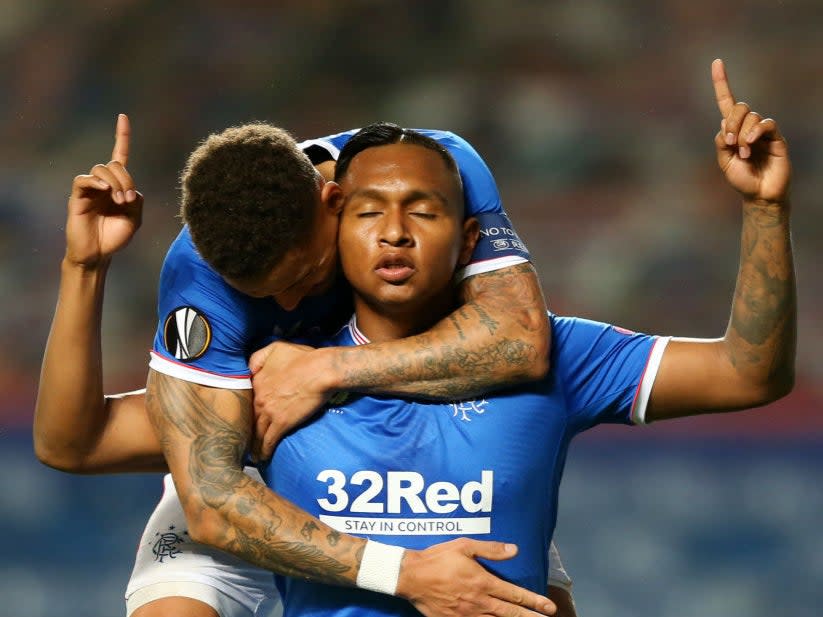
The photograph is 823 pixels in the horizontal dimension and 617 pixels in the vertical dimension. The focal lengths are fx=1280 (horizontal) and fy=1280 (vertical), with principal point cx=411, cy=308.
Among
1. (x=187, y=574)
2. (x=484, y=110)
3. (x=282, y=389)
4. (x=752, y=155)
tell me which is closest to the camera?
(x=752, y=155)

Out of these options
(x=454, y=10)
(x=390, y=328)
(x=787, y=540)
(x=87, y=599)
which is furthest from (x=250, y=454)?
(x=454, y=10)

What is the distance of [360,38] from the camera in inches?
329

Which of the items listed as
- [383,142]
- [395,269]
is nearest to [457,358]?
[395,269]

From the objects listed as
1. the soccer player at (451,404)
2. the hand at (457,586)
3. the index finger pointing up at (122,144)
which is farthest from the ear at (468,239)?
the index finger pointing up at (122,144)

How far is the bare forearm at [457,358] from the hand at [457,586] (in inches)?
13.0

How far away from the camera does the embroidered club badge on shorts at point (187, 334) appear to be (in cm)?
271

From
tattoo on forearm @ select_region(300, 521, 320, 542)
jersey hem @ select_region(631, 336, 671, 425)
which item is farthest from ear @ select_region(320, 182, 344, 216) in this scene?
jersey hem @ select_region(631, 336, 671, 425)

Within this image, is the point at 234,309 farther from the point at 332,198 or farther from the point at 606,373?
the point at 606,373

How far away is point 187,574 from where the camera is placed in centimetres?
327

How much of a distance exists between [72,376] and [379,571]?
846 millimetres

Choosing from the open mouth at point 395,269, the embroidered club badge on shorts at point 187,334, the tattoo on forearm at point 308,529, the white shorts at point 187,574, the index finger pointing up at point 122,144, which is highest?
the index finger pointing up at point 122,144

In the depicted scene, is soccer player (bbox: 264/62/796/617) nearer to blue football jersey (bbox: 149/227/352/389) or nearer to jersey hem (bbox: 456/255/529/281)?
jersey hem (bbox: 456/255/529/281)

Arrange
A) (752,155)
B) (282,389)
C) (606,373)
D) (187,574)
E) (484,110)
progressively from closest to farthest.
Answer: (752,155)
(282,389)
(606,373)
(187,574)
(484,110)

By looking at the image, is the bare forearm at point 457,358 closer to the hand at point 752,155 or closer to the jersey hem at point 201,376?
the jersey hem at point 201,376
